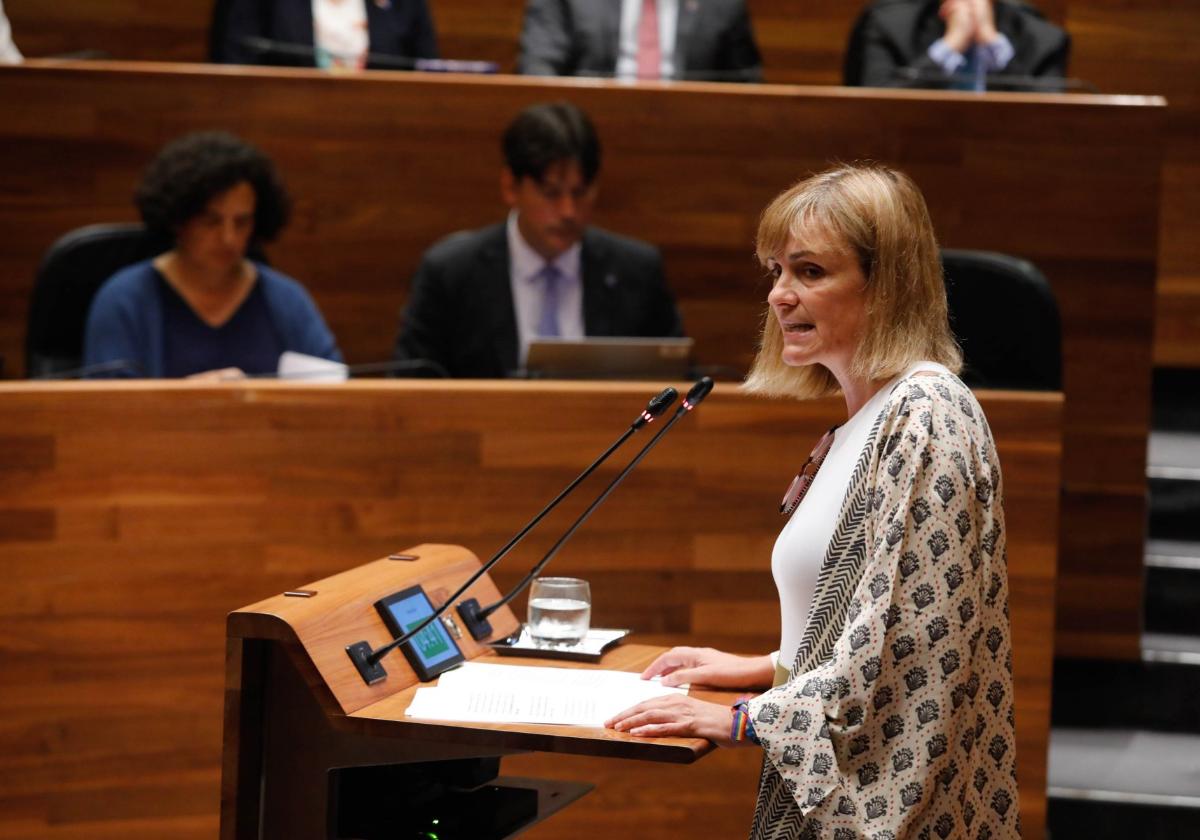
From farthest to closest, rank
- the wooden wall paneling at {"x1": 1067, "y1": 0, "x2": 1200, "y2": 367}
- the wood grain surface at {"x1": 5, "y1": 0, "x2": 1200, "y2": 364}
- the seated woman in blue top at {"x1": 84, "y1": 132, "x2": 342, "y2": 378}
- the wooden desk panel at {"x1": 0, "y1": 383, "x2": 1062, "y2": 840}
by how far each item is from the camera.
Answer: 1. the wooden wall paneling at {"x1": 1067, "y1": 0, "x2": 1200, "y2": 367}
2. the wood grain surface at {"x1": 5, "y1": 0, "x2": 1200, "y2": 364}
3. the seated woman in blue top at {"x1": 84, "y1": 132, "x2": 342, "y2": 378}
4. the wooden desk panel at {"x1": 0, "y1": 383, "x2": 1062, "y2": 840}

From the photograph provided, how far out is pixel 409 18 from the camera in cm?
383

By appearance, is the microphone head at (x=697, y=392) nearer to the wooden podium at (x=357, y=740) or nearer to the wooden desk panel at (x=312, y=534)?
the wooden podium at (x=357, y=740)

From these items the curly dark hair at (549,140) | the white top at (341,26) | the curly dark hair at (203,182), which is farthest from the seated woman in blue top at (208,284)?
the white top at (341,26)

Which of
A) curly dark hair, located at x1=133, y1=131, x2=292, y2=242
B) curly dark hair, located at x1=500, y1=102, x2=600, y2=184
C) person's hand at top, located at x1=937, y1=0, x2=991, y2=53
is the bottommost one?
curly dark hair, located at x1=133, y1=131, x2=292, y2=242

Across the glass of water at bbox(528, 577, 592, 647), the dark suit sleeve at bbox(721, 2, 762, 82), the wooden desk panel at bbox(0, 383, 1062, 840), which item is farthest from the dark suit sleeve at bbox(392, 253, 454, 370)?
the glass of water at bbox(528, 577, 592, 647)

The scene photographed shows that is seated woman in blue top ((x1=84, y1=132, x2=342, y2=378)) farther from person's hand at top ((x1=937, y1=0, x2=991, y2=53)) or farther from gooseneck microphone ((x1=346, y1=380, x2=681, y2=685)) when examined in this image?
person's hand at top ((x1=937, y1=0, x2=991, y2=53))

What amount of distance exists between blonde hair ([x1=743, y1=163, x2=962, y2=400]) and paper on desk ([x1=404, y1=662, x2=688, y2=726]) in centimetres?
36

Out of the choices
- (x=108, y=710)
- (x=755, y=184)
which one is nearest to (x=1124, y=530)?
(x=755, y=184)

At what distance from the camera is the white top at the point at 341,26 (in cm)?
373

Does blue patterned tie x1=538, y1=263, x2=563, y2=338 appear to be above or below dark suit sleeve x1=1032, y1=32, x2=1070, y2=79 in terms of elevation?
below

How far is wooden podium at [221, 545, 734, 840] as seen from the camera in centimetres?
142

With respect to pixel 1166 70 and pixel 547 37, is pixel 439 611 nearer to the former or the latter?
pixel 547 37

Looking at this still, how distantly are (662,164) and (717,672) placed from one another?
1891 millimetres

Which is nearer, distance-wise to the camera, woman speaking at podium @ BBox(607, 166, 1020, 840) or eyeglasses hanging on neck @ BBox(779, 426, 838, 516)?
woman speaking at podium @ BBox(607, 166, 1020, 840)
